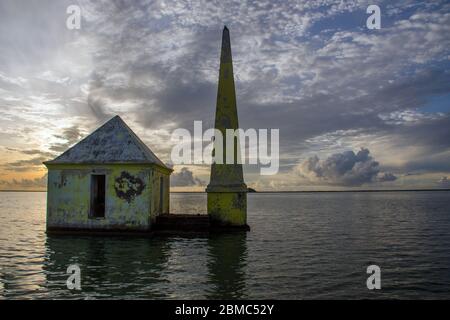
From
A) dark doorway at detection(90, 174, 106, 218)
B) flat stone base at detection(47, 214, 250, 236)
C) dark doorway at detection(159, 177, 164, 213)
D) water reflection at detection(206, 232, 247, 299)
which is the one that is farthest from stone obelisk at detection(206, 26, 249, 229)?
dark doorway at detection(90, 174, 106, 218)

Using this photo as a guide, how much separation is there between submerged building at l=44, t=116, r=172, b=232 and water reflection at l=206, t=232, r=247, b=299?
11.9 feet

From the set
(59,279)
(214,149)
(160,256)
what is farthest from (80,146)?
(59,279)

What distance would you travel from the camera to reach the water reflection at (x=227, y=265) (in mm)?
9203

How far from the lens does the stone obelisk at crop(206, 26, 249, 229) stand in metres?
19.2

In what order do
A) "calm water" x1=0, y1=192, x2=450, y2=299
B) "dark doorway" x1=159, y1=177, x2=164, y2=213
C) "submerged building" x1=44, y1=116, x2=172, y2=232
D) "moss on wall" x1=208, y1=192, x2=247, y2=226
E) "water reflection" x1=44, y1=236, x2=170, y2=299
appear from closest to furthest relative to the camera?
"water reflection" x1=44, y1=236, x2=170, y2=299
"calm water" x1=0, y1=192, x2=450, y2=299
"submerged building" x1=44, y1=116, x2=172, y2=232
"moss on wall" x1=208, y1=192, x2=247, y2=226
"dark doorway" x1=159, y1=177, x2=164, y2=213

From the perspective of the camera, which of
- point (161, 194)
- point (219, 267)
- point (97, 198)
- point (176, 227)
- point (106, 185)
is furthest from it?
point (97, 198)

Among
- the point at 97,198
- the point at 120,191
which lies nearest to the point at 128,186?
the point at 120,191

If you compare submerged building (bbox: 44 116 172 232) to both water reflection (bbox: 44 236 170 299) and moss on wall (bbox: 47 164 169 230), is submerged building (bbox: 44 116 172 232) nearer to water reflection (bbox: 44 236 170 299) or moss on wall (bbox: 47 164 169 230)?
moss on wall (bbox: 47 164 169 230)

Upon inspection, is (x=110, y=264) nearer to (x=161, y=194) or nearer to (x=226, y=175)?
(x=161, y=194)

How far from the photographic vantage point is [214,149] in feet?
65.1

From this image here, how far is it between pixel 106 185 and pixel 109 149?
173cm

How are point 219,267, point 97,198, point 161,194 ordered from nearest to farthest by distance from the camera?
point 219,267
point 161,194
point 97,198

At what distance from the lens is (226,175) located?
63.8 ft
